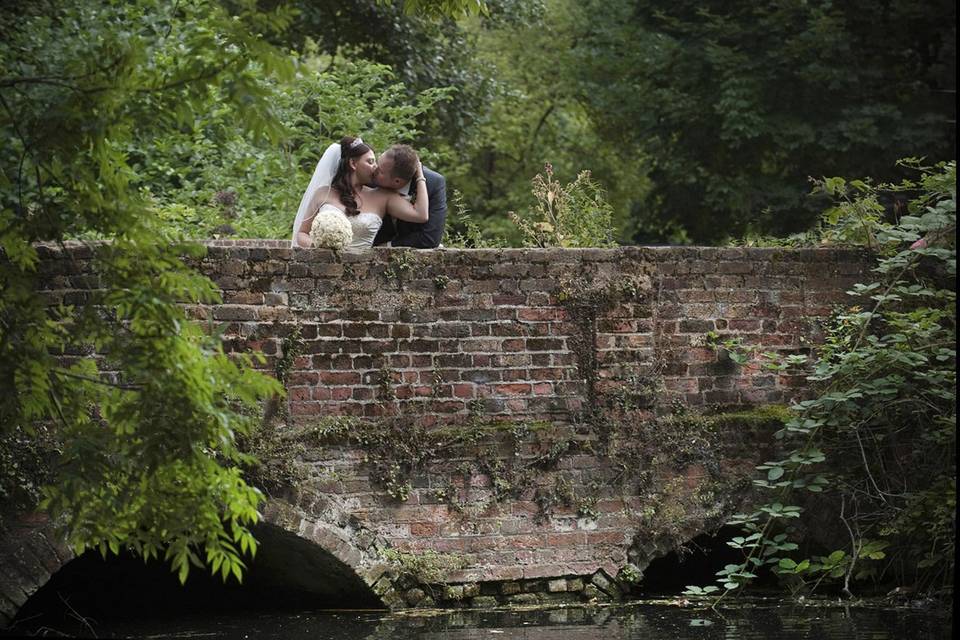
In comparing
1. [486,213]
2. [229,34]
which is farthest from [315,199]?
[486,213]

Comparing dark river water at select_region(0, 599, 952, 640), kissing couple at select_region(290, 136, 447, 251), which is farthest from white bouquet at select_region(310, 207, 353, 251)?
dark river water at select_region(0, 599, 952, 640)

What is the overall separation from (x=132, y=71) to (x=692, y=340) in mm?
4212

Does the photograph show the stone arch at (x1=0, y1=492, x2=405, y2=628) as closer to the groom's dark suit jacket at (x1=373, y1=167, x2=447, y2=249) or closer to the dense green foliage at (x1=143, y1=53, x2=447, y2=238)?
the groom's dark suit jacket at (x1=373, y1=167, x2=447, y2=249)

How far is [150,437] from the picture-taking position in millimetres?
5531

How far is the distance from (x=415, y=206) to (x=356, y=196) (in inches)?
14.5

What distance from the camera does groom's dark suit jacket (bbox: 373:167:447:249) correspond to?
8734 millimetres

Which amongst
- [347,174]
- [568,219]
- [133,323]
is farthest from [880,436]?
[133,323]

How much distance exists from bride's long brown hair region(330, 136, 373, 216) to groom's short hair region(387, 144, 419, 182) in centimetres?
18

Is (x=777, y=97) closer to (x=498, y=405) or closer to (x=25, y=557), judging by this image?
(x=498, y=405)

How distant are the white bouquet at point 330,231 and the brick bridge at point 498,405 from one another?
0.37 ft

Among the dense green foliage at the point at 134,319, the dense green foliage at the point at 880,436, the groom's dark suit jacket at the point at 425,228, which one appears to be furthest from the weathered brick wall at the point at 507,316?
the dense green foliage at the point at 134,319

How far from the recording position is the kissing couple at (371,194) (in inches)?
334

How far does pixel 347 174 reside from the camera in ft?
28.1

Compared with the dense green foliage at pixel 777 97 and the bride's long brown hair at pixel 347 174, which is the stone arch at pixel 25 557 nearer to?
the bride's long brown hair at pixel 347 174
